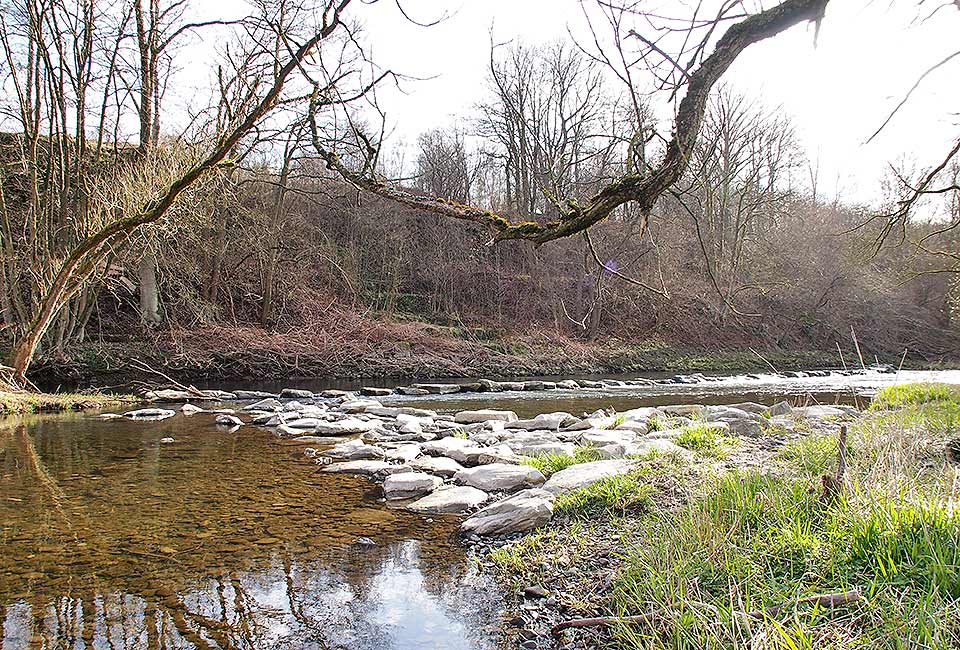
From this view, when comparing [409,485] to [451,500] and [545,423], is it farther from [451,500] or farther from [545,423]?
[545,423]

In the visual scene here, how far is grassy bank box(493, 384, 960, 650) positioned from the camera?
2.25 metres

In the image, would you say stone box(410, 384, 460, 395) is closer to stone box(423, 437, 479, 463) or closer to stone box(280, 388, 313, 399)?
stone box(280, 388, 313, 399)

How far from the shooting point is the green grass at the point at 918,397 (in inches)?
307

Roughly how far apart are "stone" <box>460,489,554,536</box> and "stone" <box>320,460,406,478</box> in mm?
1646

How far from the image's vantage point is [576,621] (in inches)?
110

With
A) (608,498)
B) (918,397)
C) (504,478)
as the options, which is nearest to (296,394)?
(504,478)

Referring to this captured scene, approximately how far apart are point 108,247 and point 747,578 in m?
10.9

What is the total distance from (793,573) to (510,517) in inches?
72.6

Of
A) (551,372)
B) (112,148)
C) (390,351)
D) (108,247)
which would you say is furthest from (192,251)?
(551,372)

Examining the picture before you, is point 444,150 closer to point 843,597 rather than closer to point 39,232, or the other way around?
point 39,232

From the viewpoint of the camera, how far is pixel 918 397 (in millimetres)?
9070

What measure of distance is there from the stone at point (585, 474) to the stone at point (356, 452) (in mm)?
2389

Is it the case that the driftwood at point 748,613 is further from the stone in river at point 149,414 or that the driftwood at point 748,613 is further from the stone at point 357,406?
the stone in river at point 149,414

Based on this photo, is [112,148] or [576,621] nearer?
[576,621]
